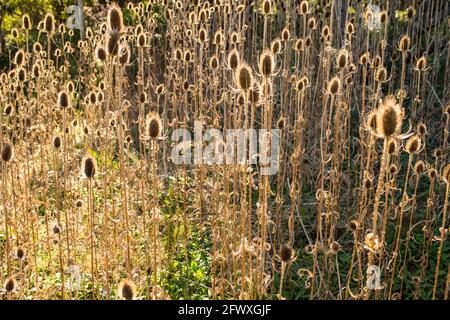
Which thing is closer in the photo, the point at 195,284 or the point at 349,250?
the point at 195,284

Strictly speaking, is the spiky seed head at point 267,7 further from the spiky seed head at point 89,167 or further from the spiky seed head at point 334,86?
the spiky seed head at point 89,167

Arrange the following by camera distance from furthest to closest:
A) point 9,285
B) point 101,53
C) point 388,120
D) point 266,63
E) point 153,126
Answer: point 101,53, point 153,126, point 266,63, point 9,285, point 388,120

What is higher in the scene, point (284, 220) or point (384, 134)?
point (384, 134)

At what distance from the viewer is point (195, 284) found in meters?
3.65

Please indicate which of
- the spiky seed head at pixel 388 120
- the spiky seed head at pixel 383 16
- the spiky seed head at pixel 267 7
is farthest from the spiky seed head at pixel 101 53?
the spiky seed head at pixel 383 16

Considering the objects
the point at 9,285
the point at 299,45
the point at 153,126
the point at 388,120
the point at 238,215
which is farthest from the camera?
the point at 299,45

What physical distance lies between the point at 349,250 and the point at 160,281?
156 cm

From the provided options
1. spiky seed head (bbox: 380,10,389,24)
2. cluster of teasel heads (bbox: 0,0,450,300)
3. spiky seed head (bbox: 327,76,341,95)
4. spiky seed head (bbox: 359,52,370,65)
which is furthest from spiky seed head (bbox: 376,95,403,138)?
spiky seed head (bbox: 380,10,389,24)

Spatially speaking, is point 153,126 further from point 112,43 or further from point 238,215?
point 238,215

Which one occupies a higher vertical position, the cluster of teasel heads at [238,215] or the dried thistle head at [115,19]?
the dried thistle head at [115,19]

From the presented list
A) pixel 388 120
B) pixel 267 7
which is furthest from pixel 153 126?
pixel 267 7
